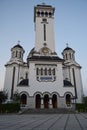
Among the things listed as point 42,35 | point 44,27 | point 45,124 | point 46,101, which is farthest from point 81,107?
point 44,27

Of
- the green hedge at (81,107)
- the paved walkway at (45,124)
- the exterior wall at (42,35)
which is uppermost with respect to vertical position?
the exterior wall at (42,35)

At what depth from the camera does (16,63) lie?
38.8 metres

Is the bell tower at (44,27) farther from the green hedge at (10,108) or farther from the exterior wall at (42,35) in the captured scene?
the green hedge at (10,108)

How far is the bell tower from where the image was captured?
39938mm

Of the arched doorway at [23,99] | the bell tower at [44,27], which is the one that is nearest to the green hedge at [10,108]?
the arched doorway at [23,99]

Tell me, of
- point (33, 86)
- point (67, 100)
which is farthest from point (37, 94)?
point (67, 100)

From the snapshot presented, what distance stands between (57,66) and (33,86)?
24.8 feet

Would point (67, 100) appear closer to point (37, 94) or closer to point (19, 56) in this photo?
point (37, 94)

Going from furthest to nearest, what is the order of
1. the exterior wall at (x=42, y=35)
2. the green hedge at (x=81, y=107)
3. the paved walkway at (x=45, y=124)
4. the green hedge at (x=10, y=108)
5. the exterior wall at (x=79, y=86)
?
the exterior wall at (x=42, y=35) → the exterior wall at (x=79, y=86) → the green hedge at (x=81, y=107) → the green hedge at (x=10, y=108) → the paved walkway at (x=45, y=124)

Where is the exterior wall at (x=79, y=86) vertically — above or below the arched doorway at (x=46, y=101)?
above

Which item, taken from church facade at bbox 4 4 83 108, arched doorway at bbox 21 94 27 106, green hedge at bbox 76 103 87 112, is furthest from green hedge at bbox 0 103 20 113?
green hedge at bbox 76 103 87 112

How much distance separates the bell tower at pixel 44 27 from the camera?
131 feet

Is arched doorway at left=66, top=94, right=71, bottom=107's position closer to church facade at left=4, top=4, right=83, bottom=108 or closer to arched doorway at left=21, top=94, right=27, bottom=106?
church facade at left=4, top=4, right=83, bottom=108

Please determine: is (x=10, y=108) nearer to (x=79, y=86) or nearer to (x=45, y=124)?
(x=79, y=86)
